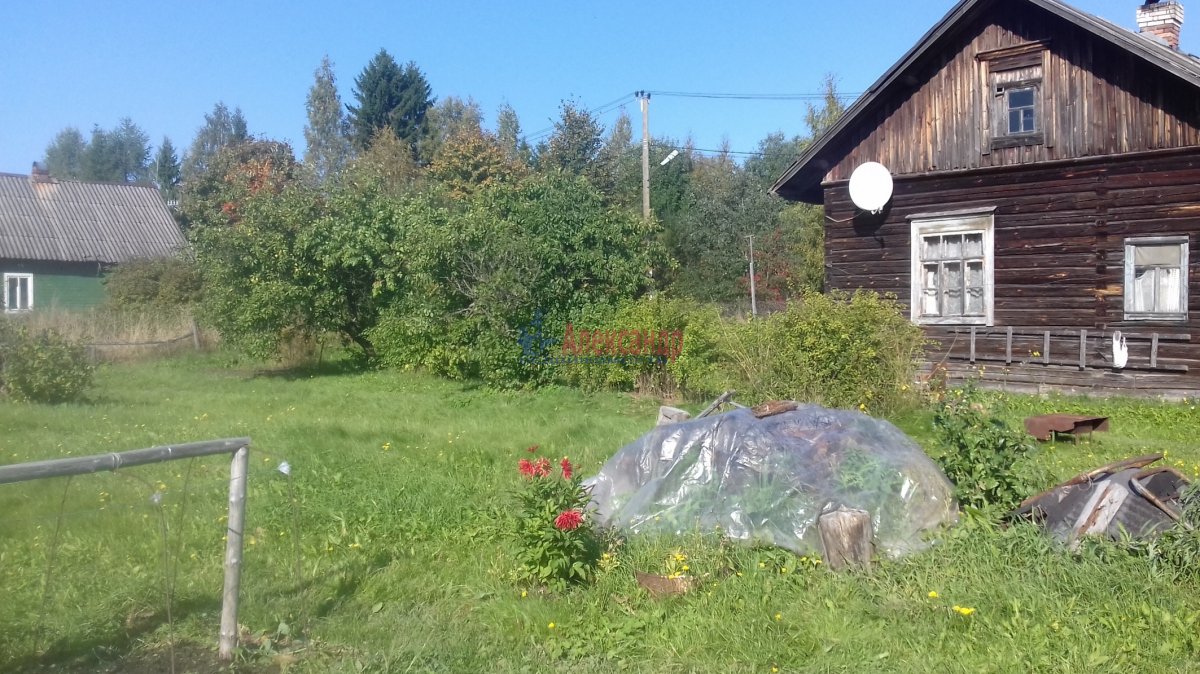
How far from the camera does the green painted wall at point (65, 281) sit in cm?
3181

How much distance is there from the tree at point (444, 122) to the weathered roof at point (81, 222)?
47.9 feet

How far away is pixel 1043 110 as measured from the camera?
14539mm

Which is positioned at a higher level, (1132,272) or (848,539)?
(1132,272)

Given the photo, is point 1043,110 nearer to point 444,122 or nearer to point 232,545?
point 232,545

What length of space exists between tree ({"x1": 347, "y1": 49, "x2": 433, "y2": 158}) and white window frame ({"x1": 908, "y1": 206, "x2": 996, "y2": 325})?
38682mm

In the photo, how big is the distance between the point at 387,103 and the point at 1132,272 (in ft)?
143

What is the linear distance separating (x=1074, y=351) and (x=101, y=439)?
44.8ft

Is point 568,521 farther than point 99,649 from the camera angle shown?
Yes

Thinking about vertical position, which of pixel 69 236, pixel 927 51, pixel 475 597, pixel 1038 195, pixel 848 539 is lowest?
pixel 475 597

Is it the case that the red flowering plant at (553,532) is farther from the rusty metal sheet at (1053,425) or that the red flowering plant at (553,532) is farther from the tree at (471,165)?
the tree at (471,165)

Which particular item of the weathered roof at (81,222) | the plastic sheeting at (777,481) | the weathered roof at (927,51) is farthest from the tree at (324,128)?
the plastic sheeting at (777,481)

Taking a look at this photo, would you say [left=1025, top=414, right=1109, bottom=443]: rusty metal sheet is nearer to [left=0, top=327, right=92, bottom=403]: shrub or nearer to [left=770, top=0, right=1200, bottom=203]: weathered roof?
[left=770, top=0, right=1200, bottom=203]: weathered roof

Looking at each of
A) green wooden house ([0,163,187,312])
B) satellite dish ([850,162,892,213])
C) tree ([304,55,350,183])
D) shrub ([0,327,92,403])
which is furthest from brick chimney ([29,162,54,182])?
satellite dish ([850,162,892,213])

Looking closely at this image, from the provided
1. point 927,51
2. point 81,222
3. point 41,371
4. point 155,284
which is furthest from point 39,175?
point 927,51
